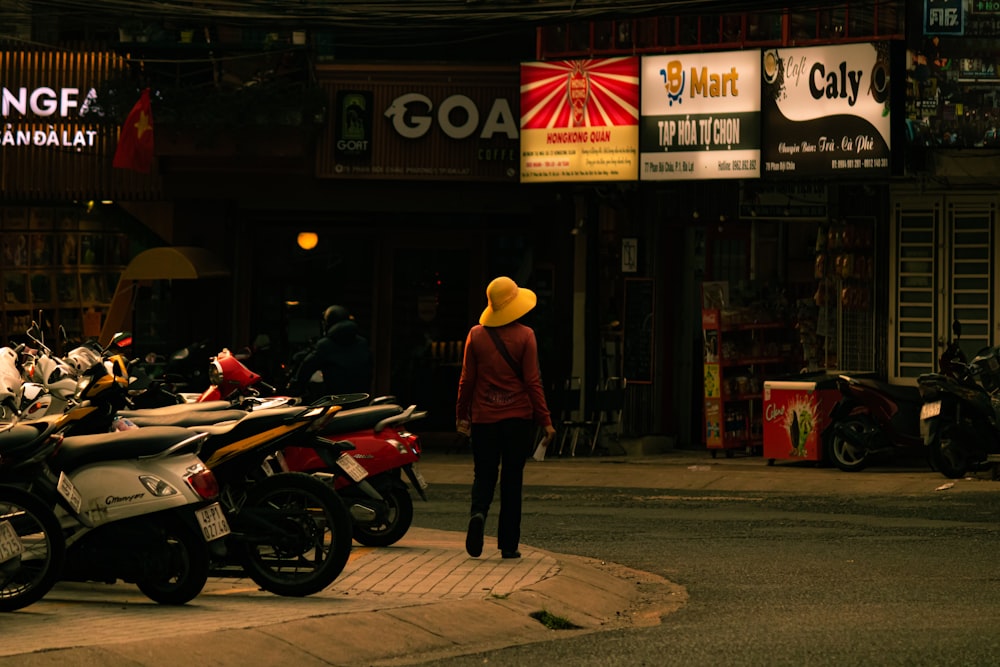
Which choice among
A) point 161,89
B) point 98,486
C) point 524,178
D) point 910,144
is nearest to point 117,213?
point 161,89

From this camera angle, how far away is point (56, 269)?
24.0 metres

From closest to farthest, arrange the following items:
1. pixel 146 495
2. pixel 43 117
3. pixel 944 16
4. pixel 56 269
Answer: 1. pixel 146 495
2. pixel 944 16
3. pixel 43 117
4. pixel 56 269

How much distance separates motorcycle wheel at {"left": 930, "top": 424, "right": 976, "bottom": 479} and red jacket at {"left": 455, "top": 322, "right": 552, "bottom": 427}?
7467mm

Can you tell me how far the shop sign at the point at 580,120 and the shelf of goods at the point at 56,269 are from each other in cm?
661

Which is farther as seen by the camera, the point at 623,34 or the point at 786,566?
the point at 623,34

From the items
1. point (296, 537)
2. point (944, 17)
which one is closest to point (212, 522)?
point (296, 537)

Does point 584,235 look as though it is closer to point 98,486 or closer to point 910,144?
point 910,144

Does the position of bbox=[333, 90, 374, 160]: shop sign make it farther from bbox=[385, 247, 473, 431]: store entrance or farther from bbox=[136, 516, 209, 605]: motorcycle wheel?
bbox=[136, 516, 209, 605]: motorcycle wheel

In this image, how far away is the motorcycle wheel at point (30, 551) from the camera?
28.8 feet

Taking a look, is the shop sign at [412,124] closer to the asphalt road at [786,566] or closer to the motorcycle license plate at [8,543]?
the asphalt road at [786,566]

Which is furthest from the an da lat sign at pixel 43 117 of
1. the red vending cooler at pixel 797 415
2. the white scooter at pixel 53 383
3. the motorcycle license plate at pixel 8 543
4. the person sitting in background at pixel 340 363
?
the motorcycle license plate at pixel 8 543

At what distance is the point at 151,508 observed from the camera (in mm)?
8984

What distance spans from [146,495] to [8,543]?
0.76 metres

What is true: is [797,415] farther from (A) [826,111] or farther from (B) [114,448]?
(B) [114,448]
